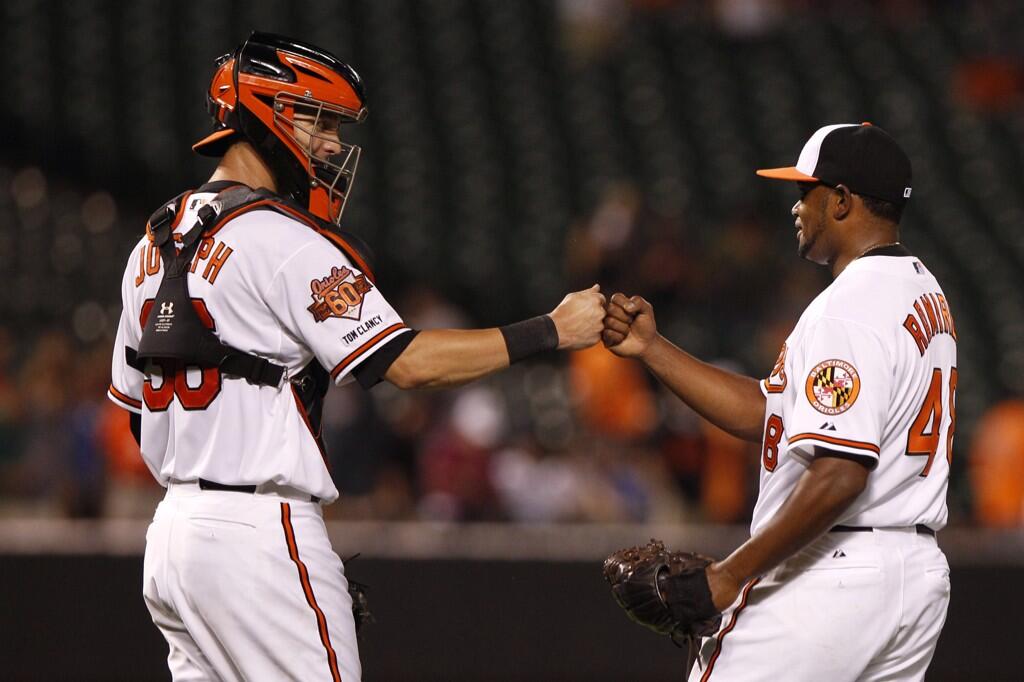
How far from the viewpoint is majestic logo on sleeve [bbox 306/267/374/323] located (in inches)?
134

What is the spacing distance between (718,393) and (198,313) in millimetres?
1506

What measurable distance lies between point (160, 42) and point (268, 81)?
33.7ft

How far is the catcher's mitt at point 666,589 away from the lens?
11.3 feet

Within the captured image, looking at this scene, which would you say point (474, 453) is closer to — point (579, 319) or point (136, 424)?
point (136, 424)

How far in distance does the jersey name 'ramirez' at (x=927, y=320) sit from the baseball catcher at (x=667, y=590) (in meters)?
0.75

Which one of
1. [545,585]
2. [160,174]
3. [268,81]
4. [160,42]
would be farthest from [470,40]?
[268,81]

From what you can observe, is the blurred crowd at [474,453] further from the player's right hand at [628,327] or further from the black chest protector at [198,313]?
the black chest protector at [198,313]

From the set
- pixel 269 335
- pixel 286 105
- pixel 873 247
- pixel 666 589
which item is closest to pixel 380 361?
pixel 269 335

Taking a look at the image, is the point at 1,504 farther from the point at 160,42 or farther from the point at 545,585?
the point at 160,42

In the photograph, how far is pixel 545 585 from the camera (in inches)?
258

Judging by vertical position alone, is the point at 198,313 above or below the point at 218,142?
below

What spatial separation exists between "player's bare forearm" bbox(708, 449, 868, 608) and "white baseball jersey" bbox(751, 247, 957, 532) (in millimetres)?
44

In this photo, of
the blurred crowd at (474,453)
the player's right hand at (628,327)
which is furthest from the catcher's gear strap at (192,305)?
the blurred crowd at (474,453)

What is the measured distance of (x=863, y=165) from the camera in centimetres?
358
